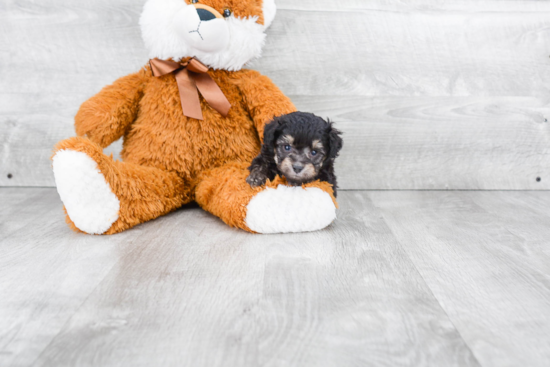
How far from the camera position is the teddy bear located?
3.82 feet

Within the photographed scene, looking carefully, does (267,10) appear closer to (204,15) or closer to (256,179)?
(204,15)

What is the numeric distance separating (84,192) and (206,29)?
0.54 metres

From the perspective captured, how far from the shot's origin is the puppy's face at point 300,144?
112 cm

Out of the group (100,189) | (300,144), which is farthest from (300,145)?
(100,189)

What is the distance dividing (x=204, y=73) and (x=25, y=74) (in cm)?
78

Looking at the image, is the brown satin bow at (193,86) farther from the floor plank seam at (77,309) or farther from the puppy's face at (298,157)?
the floor plank seam at (77,309)

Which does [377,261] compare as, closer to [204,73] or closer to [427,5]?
[204,73]

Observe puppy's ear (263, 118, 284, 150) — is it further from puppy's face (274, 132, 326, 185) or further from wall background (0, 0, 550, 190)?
wall background (0, 0, 550, 190)

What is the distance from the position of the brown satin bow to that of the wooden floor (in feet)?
1.09

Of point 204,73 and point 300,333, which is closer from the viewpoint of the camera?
point 300,333

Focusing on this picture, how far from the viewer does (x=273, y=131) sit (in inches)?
45.3

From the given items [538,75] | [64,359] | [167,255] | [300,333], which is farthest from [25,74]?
[538,75]

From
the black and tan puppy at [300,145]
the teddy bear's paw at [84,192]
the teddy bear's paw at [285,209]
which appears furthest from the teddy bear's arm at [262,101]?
the teddy bear's paw at [84,192]

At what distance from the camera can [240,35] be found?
4.24ft
